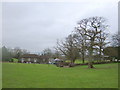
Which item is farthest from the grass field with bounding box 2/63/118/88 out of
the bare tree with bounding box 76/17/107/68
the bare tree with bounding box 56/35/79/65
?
A: the bare tree with bounding box 56/35/79/65

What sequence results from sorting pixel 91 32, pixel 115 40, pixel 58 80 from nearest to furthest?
pixel 58 80
pixel 91 32
pixel 115 40

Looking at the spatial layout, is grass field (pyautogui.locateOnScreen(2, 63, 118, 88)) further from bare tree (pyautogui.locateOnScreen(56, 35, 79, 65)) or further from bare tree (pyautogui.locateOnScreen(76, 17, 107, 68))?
bare tree (pyautogui.locateOnScreen(56, 35, 79, 65))

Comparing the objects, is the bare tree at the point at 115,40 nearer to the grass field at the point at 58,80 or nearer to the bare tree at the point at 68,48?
the bare tree at the point at 68,48

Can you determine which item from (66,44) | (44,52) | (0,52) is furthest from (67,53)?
(44,52)

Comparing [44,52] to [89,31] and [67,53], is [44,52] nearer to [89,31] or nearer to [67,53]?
[67,53]

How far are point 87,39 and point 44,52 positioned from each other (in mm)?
62352

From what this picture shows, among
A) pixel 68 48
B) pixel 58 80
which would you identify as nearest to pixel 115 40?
pixel 68 48

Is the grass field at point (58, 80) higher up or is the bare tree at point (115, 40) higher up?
the bare tree at point (115, 40)

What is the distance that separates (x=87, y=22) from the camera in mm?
37781

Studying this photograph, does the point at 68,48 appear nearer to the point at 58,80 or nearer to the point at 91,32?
the point at 91,32

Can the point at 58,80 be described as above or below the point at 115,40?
below

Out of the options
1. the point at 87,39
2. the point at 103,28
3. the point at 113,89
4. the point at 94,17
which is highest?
the point at 94,17

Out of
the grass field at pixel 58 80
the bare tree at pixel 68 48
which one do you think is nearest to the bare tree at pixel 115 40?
the bare tree at pixel 68 48

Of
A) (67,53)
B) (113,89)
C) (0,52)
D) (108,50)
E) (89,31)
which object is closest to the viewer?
(113,89)
